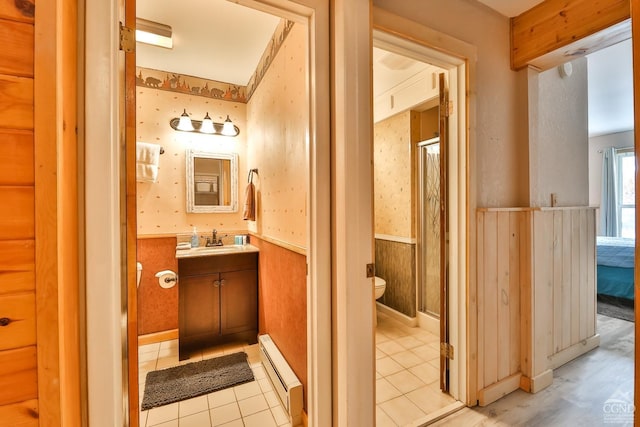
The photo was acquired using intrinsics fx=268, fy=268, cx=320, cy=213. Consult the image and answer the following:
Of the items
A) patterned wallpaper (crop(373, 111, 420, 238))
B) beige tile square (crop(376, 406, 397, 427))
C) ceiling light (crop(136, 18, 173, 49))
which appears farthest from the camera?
patterned wallpaper (crop(373, 111, 420, 238))

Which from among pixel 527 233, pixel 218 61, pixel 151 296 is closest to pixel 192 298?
pixel 151 296

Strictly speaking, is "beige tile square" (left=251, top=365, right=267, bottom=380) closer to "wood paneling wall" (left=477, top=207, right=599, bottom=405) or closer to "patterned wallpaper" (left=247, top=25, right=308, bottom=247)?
"patterned wallpaper" (left=247, top=25, right=308, bottom=247)

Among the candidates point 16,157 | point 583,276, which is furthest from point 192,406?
point 583,276

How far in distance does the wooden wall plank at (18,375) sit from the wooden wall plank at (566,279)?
2954 millimetres

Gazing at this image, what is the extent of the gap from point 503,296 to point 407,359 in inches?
38.7

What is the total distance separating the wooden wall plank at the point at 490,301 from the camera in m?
1.71

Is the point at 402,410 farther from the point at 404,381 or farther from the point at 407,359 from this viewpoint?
the point at 407,359

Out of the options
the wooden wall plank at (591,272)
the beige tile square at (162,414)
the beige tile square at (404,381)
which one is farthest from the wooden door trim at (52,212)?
the wooden wall plank at (591,272)

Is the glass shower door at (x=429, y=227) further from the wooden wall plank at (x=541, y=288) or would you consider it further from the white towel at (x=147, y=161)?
the white towel at (x=147, y=161)

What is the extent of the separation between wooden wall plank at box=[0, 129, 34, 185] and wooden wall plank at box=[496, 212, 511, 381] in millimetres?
2203

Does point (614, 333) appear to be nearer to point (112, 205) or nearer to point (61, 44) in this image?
point (112, 205)

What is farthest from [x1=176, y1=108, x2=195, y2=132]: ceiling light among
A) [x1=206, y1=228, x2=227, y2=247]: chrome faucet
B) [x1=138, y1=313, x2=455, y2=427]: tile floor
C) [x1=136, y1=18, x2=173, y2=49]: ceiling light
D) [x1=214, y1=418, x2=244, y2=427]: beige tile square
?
[x1=214, y1=418, x2=244, y2=427]: beige tile square

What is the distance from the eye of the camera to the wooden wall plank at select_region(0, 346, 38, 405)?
651 mm

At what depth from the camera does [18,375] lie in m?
0.67
